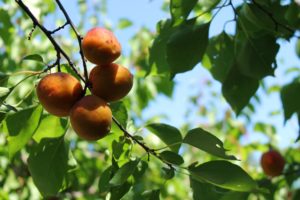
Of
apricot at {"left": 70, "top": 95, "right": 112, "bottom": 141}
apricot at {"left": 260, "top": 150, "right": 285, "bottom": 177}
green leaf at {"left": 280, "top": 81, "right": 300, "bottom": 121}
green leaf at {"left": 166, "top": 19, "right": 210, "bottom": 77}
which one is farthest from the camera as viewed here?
apricot at {"left": 260, "top": 150, "right": 285, "bottom": 177}

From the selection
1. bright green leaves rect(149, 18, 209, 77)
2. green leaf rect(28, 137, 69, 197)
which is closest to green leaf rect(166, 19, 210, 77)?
bright green leaves rect(149, 18, 209, 77)

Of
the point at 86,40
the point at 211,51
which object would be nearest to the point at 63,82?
the point at 86,40

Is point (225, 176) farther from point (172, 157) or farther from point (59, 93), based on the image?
point (59, 93)

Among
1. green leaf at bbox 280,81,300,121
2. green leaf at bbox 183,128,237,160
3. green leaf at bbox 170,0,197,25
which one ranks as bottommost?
green leaf at bbox 280,81,300,121

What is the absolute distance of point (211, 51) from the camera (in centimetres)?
198

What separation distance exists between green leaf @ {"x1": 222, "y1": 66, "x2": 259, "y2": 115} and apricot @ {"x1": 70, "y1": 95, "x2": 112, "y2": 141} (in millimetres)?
713

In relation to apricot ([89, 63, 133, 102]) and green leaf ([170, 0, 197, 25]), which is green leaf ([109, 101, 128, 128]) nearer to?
apricot ([89, 63, 133, 102])

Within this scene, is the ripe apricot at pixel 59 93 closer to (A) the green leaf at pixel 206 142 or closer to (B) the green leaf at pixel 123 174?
(B) the green leaf at pixel 123 174

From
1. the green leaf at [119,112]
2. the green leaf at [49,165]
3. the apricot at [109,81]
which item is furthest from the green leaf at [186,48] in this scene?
the green leaf at [49,165]

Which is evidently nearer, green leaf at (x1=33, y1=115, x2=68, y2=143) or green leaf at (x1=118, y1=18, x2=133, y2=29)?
green leaf at (x1=33, y1=115, x2=68, y2=143)

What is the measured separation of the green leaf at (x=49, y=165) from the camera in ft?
4.67

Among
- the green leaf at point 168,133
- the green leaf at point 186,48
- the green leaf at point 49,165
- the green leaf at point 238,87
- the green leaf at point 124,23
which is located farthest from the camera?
the green leaf at point 124,23

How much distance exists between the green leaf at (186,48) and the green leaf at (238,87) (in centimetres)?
21

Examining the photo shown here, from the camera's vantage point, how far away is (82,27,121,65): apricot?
1324 mm
